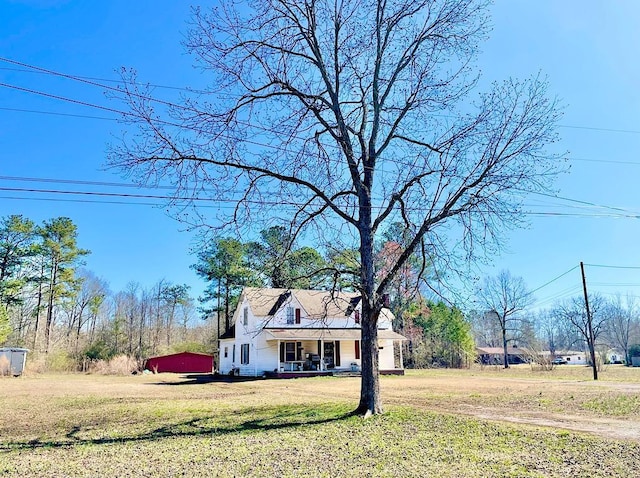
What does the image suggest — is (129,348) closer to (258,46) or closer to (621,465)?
(258,46)

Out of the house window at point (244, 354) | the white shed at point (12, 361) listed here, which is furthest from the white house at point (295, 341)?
the white shed at point (12, 361)

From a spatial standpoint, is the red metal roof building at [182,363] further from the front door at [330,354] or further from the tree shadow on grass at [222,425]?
the tree shadow on grass at [222,425]

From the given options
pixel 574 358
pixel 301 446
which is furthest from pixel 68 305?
pixel 574 358

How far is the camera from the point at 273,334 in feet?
86.7

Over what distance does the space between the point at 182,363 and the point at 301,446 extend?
108 feet

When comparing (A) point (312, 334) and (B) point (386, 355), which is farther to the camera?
(B) point (386, 355)

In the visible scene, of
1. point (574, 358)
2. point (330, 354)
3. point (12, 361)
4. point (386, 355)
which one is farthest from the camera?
point (574, 358)

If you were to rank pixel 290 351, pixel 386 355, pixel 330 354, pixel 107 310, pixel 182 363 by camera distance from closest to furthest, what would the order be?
pixel 290 351 < pixel 330 354 < pixel 386 355 < pixel 182 363 < pixel 107 310

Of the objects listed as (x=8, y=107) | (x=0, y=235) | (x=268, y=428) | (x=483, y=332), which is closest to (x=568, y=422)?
(x=268, y=428)

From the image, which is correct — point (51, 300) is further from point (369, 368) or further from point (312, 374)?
point (369, 368)

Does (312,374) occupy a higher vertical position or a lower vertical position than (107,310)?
lower

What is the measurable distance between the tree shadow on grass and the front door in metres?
17.6

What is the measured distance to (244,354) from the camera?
95.3ft

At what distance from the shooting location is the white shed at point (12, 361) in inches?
1148
